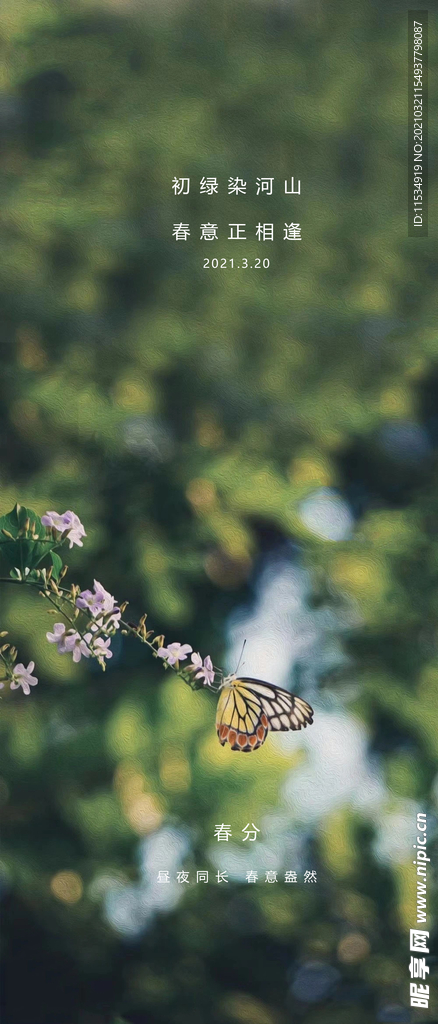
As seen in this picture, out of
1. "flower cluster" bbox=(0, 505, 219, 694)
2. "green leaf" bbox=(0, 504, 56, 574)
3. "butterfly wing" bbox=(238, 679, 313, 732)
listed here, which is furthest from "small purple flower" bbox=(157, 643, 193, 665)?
"green leaf" bbox=(0, 504, 56, 574)

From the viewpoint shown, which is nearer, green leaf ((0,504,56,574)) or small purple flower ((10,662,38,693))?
green leaf ((0,504,56,574))

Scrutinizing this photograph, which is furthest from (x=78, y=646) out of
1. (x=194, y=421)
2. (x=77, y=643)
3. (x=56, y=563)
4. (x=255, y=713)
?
(x=194, y=421)

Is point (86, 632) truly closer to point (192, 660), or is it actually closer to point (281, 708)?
point (192, 660)

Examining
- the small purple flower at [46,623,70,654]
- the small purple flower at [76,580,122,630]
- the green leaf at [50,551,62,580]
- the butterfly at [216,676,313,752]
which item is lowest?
the butterfly at [216,676,313,752]

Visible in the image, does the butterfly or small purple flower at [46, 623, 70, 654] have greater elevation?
small purple flower at [46, 623, 70, 654]

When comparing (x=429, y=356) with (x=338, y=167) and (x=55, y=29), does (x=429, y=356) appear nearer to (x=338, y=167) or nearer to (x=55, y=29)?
(x=338, y=167)

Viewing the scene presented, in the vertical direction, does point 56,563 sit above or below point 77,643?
above

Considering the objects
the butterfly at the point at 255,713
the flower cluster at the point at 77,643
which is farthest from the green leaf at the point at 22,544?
the butterfly at the point at 255,713

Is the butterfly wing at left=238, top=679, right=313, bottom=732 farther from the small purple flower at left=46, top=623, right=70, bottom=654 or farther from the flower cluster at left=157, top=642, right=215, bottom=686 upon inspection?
the small purple flower at left=46, top=623, right=70, bottom=654
